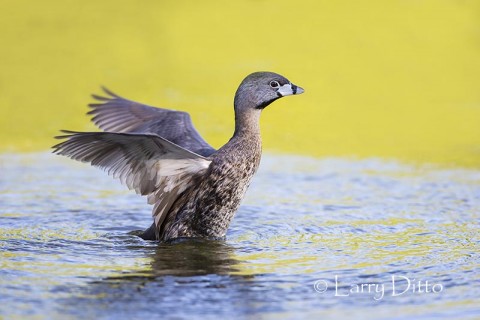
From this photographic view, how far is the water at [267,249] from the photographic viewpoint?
643 cm

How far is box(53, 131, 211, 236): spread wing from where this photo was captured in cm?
819

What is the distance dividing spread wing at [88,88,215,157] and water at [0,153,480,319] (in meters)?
0.78

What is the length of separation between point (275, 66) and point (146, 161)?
6737mm

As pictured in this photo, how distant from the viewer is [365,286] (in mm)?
6816

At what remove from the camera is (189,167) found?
8625 mm

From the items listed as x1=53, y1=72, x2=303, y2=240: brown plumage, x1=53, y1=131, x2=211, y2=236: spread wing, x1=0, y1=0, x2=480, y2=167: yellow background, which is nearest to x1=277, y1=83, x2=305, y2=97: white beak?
x1=53, y1=72, x2=303, y2=240: brown plumage

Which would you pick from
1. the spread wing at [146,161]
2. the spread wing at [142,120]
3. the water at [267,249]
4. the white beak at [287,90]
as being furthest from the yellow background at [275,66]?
the spread wing at [146,161]

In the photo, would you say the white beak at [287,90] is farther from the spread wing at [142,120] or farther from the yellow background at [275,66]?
the yellow background at [275,66]

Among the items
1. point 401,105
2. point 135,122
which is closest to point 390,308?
point 135,122

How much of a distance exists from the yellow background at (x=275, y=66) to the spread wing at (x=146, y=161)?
3630 millimetres

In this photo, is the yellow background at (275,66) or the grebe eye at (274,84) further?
the yellow background at (275,66)

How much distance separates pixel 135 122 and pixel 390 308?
15.0ft

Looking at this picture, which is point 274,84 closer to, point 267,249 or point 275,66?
point 267,249

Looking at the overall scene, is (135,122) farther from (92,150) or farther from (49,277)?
(49,277)
